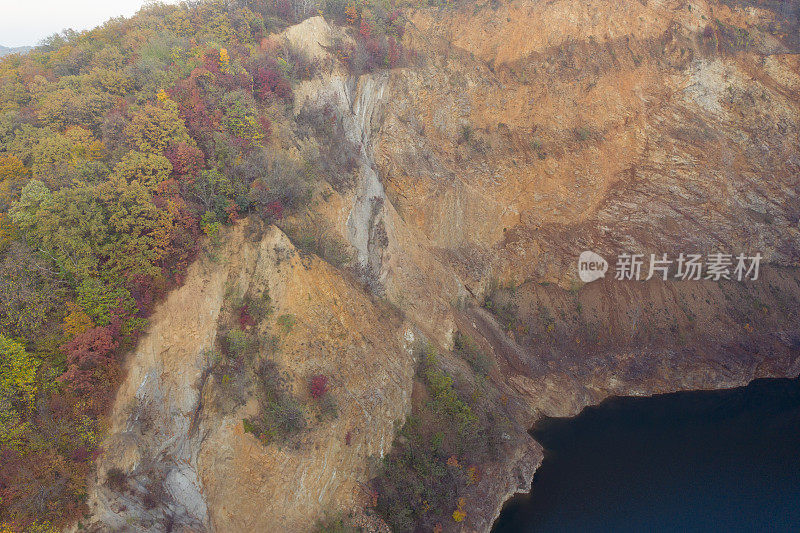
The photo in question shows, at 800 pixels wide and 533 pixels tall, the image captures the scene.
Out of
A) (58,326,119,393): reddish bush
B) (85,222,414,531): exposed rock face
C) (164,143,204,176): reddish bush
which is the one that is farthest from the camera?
(164,143,204,176): reddish bush

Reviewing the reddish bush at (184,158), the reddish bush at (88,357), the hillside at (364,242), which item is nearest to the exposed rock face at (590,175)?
the hillside at (364,242)

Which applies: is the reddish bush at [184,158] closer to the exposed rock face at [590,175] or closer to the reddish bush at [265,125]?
the reddish bush at [265,125]

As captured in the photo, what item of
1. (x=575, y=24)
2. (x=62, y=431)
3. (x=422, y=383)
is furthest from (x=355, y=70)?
(x=62, y=431)

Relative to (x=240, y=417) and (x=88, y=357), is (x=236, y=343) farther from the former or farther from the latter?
(x=88, y=357)

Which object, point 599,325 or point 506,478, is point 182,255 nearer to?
point 506,478

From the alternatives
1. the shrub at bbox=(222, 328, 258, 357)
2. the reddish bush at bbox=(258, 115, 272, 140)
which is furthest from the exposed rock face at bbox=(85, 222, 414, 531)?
the reddish bush at bbox=(258, 115, 272, 140)

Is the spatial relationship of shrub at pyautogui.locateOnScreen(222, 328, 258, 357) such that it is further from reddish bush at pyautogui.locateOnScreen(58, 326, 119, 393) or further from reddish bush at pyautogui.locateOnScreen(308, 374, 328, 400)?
reddish bush at pyautogui.locateOnScreen(58, 326, 119, 393)
